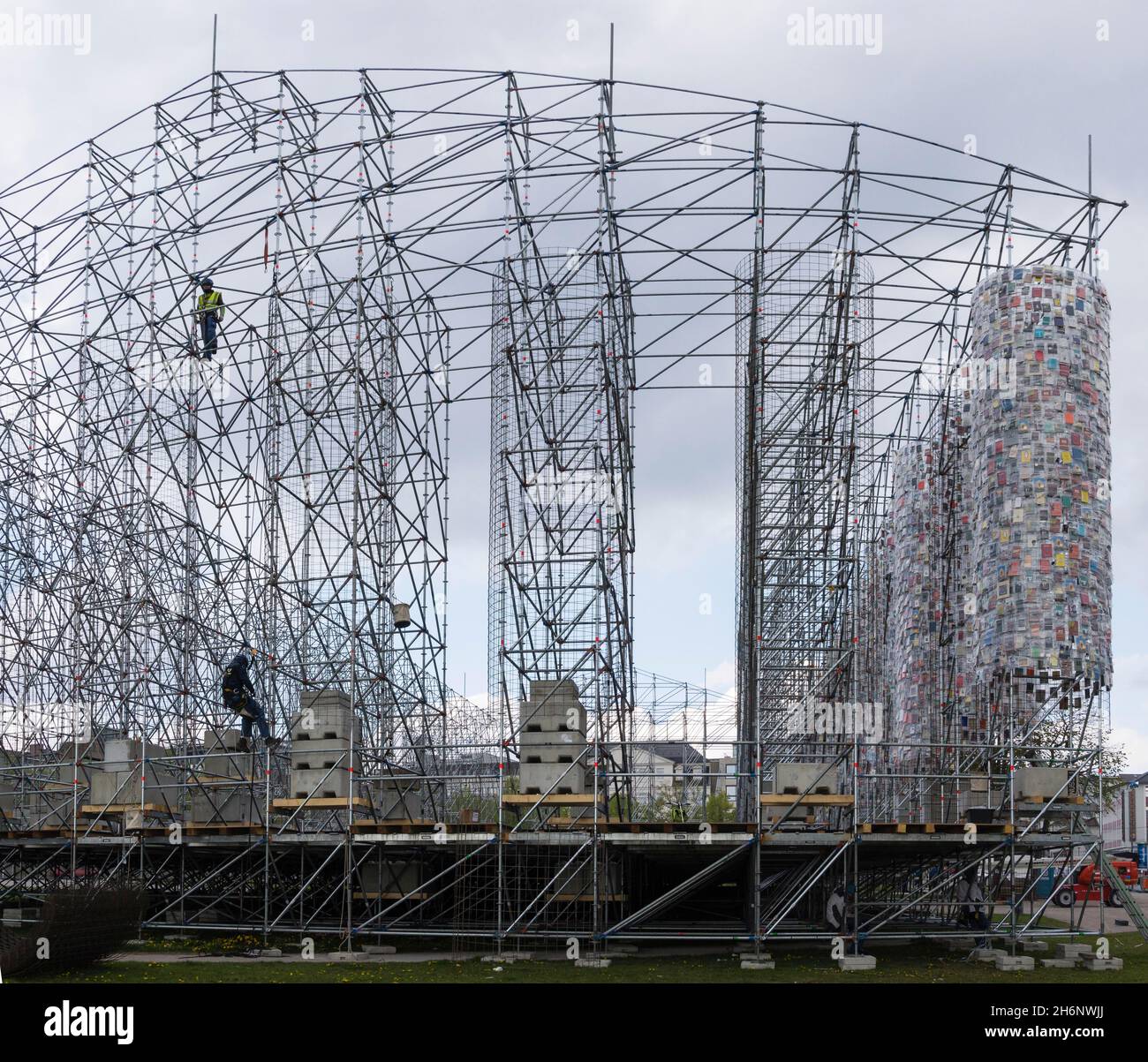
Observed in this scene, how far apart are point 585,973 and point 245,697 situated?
8998 mm

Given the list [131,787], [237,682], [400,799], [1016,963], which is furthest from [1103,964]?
[131,787]

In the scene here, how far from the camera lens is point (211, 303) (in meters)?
30.1

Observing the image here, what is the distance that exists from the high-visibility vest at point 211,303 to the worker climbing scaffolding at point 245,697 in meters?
7.03

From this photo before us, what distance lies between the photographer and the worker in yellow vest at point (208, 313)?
98.1 feet

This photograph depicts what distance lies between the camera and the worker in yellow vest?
2989 cm

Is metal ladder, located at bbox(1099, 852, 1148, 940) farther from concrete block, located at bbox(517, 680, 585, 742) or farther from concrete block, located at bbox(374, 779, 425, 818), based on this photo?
concrete block, located at bbox(374, 779, 425, 818)

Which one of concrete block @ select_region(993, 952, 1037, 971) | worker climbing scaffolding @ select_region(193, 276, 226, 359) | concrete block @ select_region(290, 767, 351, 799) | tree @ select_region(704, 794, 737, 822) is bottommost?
tree @ select_region(704, 794, 737, 822)

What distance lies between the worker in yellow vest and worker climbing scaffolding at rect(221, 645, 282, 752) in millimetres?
6340

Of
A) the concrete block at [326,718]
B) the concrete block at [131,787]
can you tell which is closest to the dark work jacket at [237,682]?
the concrete block at [131,787]

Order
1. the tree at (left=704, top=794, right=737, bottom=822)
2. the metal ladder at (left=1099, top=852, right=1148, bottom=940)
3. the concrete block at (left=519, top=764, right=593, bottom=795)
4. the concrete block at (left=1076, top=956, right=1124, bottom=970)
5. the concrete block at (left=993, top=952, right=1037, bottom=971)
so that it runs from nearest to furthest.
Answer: the concrete block at (left=1076, top=956, right=1124, bottom=970) < the concrete block at (left=993, top=952, right=1037, bottom=971) < the metal ladder at (left=1099, top=852, right=1148, bottom=940) < the concrete block at (left=519, top=764, right=593, bottom=795) < the tree at (left=704, top=794, right=737, bottom=822)

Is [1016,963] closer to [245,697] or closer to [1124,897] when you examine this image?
[1124,897]

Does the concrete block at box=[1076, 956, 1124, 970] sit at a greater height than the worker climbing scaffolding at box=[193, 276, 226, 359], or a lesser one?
lesser

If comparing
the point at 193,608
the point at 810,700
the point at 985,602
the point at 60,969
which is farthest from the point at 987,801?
the point at 193,608

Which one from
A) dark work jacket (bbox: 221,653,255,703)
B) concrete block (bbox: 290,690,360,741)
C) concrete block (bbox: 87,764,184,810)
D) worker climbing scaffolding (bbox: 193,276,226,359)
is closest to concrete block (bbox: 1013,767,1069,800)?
concrete block (bbox: 290,690,360,741)
